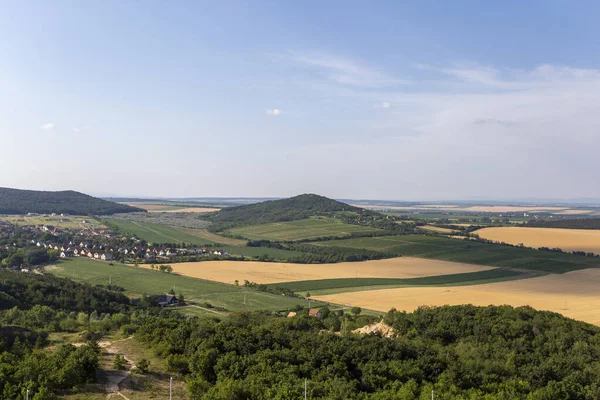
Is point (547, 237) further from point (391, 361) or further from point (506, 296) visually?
point (391, 361)

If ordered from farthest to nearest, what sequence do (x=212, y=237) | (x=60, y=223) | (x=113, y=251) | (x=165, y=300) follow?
(x=60, y=223) < (x=212, y=237) < (x=113, y=251) < (x=165, y=300)

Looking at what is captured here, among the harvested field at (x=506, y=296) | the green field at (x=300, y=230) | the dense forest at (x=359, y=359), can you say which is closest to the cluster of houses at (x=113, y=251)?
the green field at (x=300, y=230)

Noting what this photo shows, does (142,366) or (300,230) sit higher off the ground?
(142,366)

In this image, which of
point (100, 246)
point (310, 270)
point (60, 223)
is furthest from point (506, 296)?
Answer: point (60, 223)

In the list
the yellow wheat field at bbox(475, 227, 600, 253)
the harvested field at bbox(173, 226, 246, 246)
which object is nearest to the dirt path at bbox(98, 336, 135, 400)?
the harvested field at bbox(173, 226, 246, 246)

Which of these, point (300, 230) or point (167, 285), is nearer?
point (167, 285)

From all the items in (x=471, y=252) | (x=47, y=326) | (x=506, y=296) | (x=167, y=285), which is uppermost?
(x=471, y=252)

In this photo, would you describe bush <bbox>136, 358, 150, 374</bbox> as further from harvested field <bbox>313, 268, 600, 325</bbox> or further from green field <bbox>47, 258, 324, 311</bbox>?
harvested field <bbox>313, 268, 600, 325</bbox>
